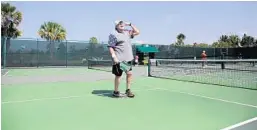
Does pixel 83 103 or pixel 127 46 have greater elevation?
pixel 127 46

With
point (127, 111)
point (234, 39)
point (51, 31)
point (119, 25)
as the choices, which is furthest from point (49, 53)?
point (234, 39)

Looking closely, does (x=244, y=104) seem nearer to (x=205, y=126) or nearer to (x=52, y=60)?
(x=205, y=126)

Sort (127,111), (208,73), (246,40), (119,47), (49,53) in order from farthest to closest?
(246,40) < (49,53) < (208,73) < (119,47) < (127,111)

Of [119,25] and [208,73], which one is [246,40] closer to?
[208,73]

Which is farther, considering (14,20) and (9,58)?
(14,20)

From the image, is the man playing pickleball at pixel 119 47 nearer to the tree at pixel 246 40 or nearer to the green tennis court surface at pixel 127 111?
the green tennis court surface at pixel 127 111

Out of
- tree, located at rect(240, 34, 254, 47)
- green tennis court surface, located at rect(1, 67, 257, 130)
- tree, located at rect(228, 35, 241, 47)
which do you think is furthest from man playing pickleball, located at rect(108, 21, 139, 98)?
tree, located at rect(240, 34, 254, 47)

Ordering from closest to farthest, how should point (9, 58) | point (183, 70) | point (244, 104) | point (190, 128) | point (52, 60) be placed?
1. point (190, 128)
2. point (244, 104)
3. point (183, 70)
4. point (9, 58)
5. point (52, 60)

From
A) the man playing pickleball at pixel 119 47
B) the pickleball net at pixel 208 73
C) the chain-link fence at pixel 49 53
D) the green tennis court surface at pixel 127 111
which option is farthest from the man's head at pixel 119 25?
the chain-link fence at pixel 49 53

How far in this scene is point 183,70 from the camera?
41.8 feet

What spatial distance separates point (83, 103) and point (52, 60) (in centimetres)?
1705

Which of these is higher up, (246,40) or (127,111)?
(246,40)

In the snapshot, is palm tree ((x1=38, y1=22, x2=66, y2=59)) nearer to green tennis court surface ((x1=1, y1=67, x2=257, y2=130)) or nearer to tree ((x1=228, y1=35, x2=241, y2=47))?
green tennis court surface ((x1=1, y1=67, x2=257, y2=130))

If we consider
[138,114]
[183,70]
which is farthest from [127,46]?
[183,70]
